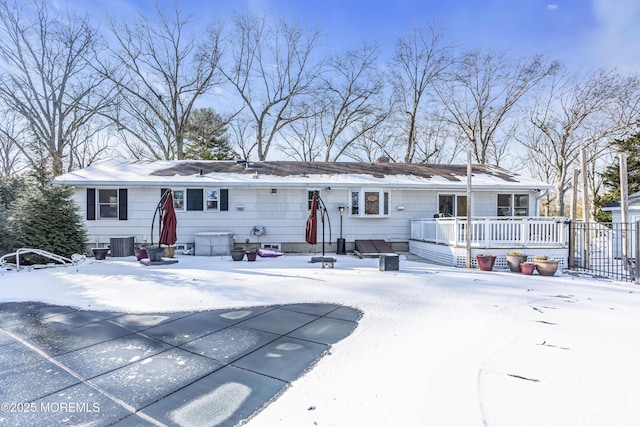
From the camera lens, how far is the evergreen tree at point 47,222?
325 inches

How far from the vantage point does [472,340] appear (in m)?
3.39

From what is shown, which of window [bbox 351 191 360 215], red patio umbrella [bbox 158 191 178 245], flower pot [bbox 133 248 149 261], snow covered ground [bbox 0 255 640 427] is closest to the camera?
snow covered ground [bbox 0 255 640 427]

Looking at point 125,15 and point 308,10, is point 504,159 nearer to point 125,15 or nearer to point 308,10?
point 308,10

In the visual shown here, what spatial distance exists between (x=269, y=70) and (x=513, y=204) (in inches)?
708

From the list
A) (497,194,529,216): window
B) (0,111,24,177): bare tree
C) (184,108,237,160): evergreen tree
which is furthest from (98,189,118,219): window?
(0,111,24,177): bare tree

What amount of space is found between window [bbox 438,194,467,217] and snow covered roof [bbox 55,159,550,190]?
67 cm

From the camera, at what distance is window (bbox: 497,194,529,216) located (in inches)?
464

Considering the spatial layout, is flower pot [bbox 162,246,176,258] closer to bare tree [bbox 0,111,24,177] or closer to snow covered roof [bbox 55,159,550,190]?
snow covered roof [bbox 55,159,550,190]

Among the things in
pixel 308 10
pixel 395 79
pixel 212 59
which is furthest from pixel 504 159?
pixel 212 59

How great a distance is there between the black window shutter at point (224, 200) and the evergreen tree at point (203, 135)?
37.8 ft

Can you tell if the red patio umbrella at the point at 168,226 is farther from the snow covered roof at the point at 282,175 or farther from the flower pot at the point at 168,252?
the snow covered roof at the point at 282,175

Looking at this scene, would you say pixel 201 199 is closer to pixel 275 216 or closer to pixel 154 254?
pixel 275 216

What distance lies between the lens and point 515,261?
7867 millimetres

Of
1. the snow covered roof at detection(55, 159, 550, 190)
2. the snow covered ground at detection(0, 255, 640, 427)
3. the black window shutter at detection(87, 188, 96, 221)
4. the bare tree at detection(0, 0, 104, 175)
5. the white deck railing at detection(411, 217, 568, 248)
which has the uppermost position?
the bare tree at detection(0, 0, 104, 175)
